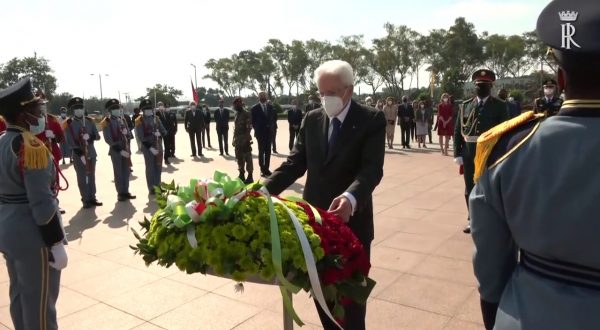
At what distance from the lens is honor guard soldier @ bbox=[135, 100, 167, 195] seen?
9.78 meters

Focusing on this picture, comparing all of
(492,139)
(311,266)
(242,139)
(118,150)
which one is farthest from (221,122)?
(492,139)

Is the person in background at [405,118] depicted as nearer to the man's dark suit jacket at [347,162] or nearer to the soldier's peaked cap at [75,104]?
the soldier's peaked cap at [75,104]

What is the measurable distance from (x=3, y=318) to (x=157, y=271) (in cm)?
139

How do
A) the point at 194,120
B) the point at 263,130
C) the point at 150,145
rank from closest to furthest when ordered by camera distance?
1. the point at 150,145
2. the point at 263,130
3. the point at 194,120

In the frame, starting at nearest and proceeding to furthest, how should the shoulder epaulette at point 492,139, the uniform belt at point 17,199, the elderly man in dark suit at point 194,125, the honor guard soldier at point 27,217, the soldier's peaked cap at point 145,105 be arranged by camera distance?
the shoulder epaulette at point 492,139, the honor guard soldier at point 27,217, the uniform belt at point 17,199, the soldier's peaked cap at point 145,105, the elderly man in dark suit at point 194,125

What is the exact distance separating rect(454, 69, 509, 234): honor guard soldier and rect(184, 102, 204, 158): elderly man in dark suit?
1103 cm

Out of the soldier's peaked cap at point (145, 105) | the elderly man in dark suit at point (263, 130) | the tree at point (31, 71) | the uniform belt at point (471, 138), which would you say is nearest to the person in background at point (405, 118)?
the elderly man in dark suit at point (263, 130)

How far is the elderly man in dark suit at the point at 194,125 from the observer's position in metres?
16.1

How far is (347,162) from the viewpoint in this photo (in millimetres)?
2832

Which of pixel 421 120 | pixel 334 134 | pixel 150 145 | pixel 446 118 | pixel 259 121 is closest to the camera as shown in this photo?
pixel 334 134

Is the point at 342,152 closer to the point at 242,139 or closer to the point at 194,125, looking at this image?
the point at 242,139

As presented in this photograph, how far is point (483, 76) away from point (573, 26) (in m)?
5.04

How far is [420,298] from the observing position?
163 inches

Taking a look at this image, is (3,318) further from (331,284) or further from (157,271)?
(331,284)
